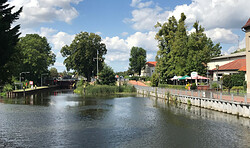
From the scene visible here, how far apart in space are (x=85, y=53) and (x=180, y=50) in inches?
1597

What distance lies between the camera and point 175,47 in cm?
5078

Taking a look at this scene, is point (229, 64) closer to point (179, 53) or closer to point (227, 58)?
point (227, 58)

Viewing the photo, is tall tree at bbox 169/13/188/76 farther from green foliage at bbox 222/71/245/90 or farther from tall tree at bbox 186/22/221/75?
green foliage at bbox 222/71/245/90

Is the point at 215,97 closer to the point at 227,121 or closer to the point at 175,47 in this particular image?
the point at 227,121

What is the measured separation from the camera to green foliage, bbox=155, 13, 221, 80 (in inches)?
1774

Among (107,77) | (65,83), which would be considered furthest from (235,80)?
(65,83)

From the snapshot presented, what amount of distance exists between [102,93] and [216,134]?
144 ft

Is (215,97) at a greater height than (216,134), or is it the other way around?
(215,97)

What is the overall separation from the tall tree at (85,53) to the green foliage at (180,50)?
28.2 m

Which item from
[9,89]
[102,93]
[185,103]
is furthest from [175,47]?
[9,89]

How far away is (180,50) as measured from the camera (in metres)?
49.8

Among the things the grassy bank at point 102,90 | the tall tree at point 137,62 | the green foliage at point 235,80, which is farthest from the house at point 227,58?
the tall tree at point 137,62

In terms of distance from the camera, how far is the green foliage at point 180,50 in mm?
45062

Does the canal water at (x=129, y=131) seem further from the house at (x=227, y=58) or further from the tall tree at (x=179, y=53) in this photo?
the house at (x=227, y=58)
